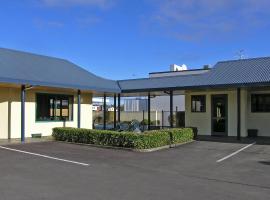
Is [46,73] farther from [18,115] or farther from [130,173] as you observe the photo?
[130,173]

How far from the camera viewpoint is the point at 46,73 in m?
21.0

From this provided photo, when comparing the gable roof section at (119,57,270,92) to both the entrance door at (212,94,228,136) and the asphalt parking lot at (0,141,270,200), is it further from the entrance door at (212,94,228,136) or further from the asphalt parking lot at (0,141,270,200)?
the asphalt parking lot at (0,141,270,200)

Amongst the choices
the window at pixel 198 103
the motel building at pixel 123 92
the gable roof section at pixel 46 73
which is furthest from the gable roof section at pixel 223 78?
the window at pixel 198 103

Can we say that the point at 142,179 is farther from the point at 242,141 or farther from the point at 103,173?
A: the point at 242,141

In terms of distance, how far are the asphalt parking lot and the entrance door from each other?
6939 millimetres

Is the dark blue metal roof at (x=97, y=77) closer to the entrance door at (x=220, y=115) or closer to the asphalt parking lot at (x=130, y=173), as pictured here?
the entrance door at (x=220, y=115)

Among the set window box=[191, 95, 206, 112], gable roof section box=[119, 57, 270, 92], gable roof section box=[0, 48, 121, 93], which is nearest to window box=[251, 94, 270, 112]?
gable roof section box=[119, 57, 270, 92]

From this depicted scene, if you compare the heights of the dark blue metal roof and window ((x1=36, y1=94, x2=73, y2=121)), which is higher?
the dark blue metal roof

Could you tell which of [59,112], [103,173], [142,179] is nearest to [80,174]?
[103,173]

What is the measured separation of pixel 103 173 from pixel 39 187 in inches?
96.3

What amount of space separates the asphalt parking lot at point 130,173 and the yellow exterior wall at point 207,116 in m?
6.55

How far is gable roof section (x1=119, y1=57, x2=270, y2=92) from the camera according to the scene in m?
20.6

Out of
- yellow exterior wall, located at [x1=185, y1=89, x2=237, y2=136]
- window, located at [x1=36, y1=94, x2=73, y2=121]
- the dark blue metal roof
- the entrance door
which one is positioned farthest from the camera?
the entrance door

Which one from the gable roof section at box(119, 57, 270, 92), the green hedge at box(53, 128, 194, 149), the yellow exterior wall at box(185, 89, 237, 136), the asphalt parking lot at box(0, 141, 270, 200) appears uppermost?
the gable roof section at box(119, 57, 270, 92)
